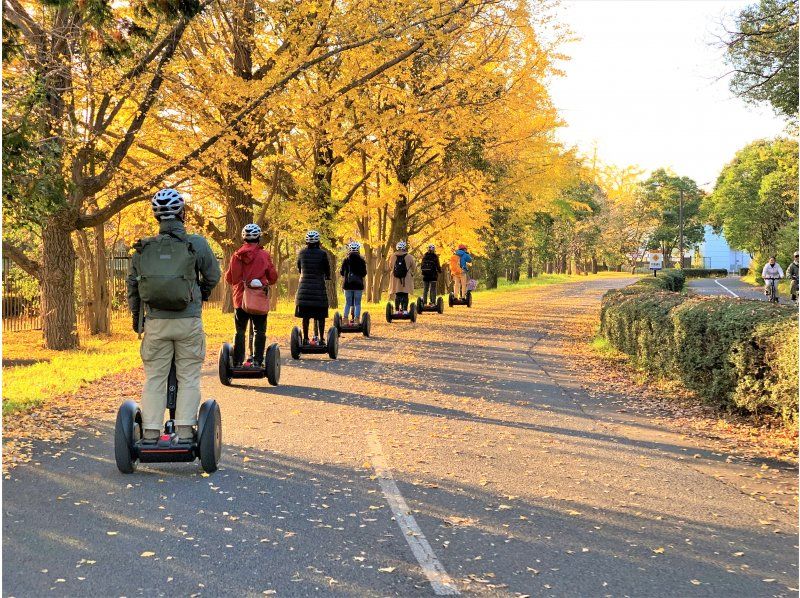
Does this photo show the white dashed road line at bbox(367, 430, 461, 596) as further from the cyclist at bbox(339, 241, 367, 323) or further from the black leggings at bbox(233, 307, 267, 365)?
the cyclist at bbox(339, 241, 367, 323)

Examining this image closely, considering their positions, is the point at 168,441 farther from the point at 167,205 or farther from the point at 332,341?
the point at 332,341

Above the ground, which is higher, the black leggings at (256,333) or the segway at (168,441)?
the black leggings at (256,333)

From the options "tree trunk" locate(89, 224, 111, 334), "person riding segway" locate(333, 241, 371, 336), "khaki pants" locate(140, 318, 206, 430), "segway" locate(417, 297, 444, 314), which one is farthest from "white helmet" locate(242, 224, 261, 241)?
"segway" locate(417, 297, 444, 314)

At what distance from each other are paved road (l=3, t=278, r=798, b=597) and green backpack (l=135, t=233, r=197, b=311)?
145 centimetres

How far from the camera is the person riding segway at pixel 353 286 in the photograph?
1573 centimetres

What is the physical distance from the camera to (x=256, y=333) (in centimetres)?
1073

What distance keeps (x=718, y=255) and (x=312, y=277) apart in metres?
115

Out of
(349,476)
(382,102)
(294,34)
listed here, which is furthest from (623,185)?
(349,476)

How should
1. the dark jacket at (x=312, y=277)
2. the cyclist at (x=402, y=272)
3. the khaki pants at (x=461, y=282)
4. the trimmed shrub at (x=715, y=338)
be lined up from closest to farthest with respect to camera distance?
the trimmed shrub at (x=715, y=338) → the dark jacket at (x=312, y=277) → the cyclist at (x=402, y=272) → the khaki pants at (x=461, y=282)

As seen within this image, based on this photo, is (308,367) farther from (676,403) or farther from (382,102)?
(382,102)

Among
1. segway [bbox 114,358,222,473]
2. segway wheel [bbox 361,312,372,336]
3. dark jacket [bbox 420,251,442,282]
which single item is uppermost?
dark jacket [bbox 420,251,442,282]

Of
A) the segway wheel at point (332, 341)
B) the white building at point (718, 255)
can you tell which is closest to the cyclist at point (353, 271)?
the segway wheel at point (332, 341)

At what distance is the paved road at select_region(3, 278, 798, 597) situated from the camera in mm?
4344

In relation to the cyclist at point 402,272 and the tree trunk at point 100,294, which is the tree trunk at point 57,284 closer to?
the tree trunk at point 100,294
